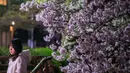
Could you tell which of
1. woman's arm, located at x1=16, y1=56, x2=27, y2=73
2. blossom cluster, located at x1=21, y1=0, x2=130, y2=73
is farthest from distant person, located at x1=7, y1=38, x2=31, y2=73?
blossom cluster, located at x1=21, y1=0, x2=130, y2=73

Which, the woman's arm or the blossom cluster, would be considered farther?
the woman's arm

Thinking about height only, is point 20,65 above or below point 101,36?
below

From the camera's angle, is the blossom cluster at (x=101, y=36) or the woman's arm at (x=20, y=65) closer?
the blossom cluster at (x=101, y=36)

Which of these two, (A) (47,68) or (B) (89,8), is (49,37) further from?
(A) (47,68)

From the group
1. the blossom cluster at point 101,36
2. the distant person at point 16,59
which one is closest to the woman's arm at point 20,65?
the distant person at point 16,59

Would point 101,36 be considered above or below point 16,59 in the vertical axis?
above

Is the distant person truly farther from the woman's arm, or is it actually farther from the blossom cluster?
the blossom cluster

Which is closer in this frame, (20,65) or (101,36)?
(101,36)

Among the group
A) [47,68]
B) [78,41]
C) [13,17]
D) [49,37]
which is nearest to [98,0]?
[78,41]

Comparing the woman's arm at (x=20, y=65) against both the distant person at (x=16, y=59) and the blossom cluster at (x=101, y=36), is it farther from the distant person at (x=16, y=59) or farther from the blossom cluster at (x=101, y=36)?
the blossom cluster at (x=101, y=36)

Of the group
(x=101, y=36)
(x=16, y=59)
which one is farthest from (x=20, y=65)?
(x=101, y=36)

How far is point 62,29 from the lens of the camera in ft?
17.1

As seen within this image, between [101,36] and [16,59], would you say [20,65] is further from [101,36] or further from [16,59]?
[101,36]

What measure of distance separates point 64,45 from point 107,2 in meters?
0.85
